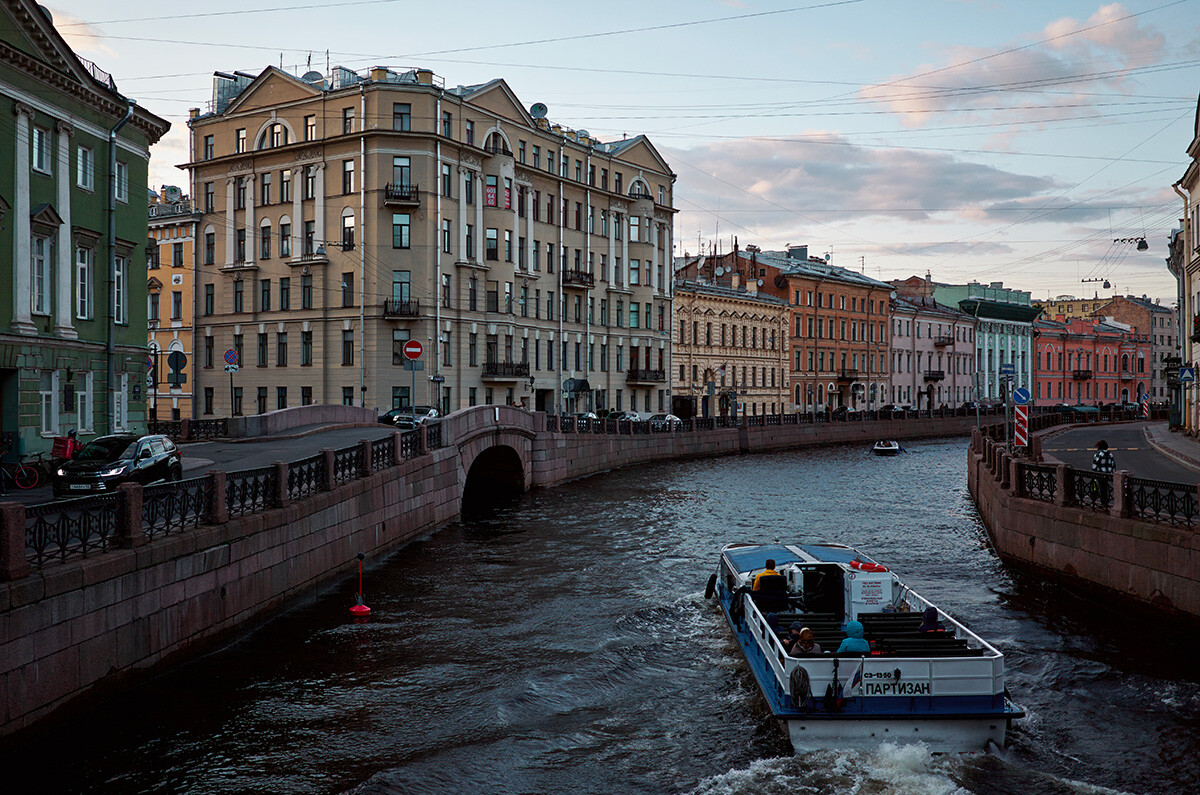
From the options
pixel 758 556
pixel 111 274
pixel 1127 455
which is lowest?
pixel 758 556

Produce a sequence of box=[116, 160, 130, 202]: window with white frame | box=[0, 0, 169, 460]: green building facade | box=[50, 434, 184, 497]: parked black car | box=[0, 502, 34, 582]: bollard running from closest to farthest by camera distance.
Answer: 1. box=[0, 502, 34, 582]: bollard
2. box=[50, 434, 184, 497]: parked black car
3. box=[0, 0, 169, 460]: green building facade
4. box=[116, 160, 130, 202]: window with white frame

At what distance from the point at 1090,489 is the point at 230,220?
48.5 metres

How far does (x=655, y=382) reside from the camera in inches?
2682

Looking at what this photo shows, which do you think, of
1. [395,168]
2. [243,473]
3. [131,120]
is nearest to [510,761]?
[243,473]

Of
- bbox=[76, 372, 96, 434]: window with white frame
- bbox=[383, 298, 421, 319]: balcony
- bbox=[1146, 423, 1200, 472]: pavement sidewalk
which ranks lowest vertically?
bbox=[1146, 423, 1200, 472]: pavement sidewalk

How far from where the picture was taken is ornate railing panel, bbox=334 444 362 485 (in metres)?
22.1

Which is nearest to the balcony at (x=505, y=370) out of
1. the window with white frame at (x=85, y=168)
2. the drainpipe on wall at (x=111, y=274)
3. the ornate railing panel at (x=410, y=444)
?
the ornate railing panel at (x=410, y=444)

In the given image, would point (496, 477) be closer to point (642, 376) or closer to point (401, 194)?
point (401, 194)

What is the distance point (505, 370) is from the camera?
180 feet

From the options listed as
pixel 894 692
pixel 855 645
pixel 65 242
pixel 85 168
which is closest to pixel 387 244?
pixel 85 168

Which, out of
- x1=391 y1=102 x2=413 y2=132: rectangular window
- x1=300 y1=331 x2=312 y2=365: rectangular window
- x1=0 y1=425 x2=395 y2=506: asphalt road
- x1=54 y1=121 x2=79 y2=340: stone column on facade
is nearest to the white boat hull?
x1=0 y1=425 x2=395 y2=506: asphalt road

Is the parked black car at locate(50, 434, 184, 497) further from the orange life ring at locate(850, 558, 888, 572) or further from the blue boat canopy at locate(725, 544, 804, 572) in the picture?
the orange life ring at locate(850, 558, 888, 572)

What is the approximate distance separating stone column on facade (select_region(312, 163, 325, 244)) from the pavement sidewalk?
38.7 meters

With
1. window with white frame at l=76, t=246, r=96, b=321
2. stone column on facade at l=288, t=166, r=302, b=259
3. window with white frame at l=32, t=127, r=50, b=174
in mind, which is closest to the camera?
window with white frame at l=32, t=127, r=50, b=174
